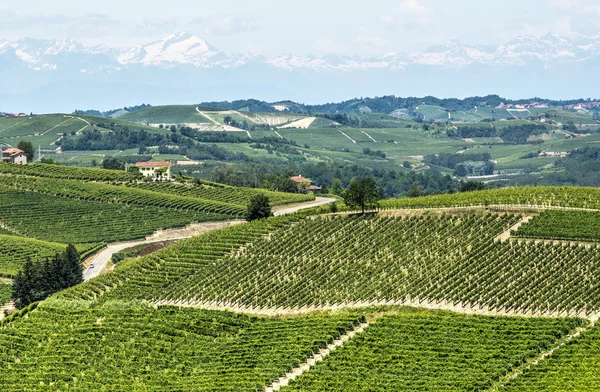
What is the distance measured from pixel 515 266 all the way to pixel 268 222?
A: 86.8 ft

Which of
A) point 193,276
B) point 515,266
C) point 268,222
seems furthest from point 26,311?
point 515,266

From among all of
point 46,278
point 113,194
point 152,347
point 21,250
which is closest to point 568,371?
Result: point 152,347

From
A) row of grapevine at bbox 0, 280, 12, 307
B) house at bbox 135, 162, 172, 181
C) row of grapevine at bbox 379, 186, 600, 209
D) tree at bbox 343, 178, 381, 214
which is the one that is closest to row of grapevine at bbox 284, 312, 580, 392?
row of grapevine at bbox 379, 186, 600, 209

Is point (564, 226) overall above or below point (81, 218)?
above

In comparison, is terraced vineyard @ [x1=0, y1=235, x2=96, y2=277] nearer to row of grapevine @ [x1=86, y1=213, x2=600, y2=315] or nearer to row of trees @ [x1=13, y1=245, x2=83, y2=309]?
row of trees @ [x1=13, y1=245, x2=83, y2=309]

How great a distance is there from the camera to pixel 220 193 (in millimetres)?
138875

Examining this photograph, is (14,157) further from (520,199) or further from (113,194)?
(520,199)

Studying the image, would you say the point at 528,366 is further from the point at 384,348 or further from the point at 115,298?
the point at 115,298

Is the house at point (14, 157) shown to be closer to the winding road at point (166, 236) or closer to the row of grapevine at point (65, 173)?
the row of grapevine at point (65, 173)

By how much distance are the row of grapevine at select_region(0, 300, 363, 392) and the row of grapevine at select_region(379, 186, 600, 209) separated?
23.3m

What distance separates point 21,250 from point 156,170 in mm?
39799

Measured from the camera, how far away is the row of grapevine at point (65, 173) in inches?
5610

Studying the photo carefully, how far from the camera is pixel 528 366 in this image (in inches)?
2559

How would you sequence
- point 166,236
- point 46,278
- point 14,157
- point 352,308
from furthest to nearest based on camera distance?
point 14,157 < point 166,236 < point 46,278 < point 352,308
